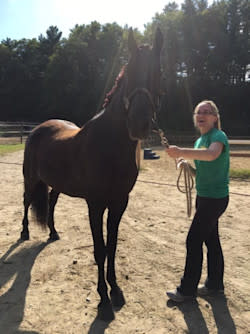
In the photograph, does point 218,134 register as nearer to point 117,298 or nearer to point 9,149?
point 117,298

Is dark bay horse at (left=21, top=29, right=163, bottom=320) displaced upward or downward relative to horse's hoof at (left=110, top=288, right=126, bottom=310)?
upward

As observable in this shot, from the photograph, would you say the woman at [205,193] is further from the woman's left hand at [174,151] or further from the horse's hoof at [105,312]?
the horse's hoof at [105,312]

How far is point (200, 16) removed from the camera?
99.6 ft

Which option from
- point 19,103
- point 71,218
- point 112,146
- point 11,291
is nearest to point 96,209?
point 112,146

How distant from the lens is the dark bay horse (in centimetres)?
192

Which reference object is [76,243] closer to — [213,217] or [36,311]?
[36,311]

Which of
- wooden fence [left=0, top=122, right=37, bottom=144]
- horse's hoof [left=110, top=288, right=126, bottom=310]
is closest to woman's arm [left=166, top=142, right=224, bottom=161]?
horse's hoof [left=110, top=288, right=126, bottom=310]

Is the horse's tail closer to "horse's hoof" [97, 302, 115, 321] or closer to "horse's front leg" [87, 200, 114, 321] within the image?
"horse's front leg" [87, 200, 114, 321]

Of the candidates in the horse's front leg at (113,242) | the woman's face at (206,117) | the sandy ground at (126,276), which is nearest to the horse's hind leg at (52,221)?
the sandy ground at (126,276)

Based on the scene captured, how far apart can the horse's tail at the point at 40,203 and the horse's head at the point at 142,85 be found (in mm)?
A: 2330

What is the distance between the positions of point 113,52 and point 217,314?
127 ft

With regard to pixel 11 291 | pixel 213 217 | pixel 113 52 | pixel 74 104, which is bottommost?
pixel 11 291

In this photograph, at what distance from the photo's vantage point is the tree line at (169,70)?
29.0 m

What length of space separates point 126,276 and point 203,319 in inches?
35.6
